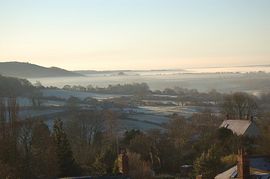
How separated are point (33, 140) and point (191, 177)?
14.9 meters

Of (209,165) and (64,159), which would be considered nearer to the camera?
(64,159)

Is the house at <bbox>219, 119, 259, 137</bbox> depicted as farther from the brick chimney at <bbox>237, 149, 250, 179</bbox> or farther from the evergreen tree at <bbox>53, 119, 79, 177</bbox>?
the brick chimney at <bbox>237, 149, 250, 179</bbox>

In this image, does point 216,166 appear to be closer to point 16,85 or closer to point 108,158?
point 108,158

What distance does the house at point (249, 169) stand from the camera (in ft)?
98.0

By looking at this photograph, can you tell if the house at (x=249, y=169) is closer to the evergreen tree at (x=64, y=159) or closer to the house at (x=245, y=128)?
the evergreen tree at (x=64, y=159)

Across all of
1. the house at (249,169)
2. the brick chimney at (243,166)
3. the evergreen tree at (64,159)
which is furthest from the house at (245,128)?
the brick chimney at (243,166)

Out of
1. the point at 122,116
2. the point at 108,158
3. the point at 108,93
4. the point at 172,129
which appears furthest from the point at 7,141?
the point at 108,93

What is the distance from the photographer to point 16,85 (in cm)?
12362

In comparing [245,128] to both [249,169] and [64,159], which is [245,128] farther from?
[249,169]

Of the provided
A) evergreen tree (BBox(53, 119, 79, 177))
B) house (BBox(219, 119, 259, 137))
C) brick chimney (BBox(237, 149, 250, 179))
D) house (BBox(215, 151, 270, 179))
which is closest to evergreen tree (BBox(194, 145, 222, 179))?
house (BBox(215, 151, 270, 179))

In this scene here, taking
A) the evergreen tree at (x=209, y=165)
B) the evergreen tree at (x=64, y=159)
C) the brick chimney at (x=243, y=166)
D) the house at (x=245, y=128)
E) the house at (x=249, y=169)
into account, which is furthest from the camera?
the house at (x=245, y=128)

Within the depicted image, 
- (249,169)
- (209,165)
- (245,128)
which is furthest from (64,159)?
(245,128)

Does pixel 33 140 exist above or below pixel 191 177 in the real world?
above

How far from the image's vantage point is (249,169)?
103ft
